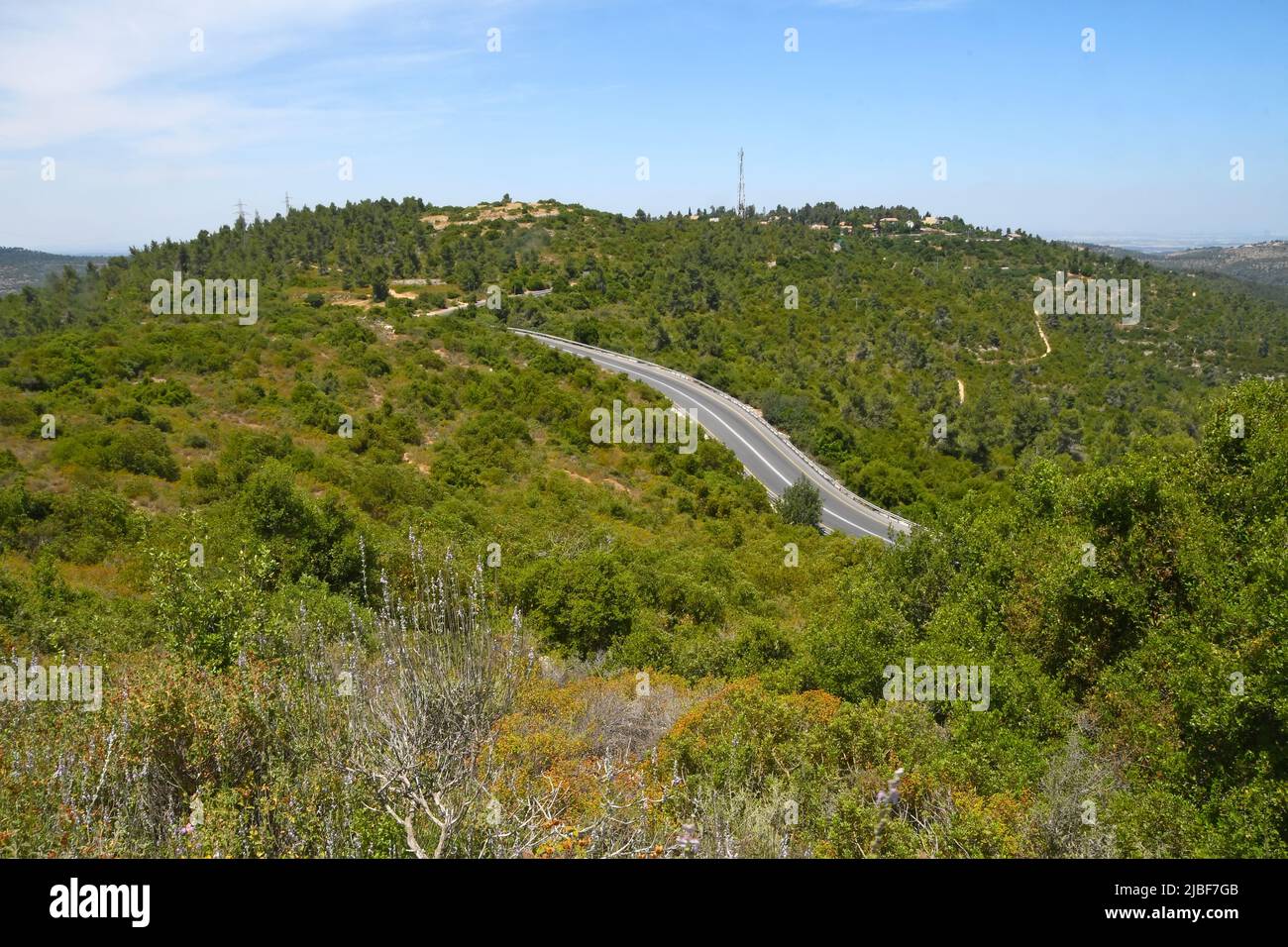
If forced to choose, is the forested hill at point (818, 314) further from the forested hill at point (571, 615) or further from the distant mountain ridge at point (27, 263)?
the distant mountain ridge at point (27, 263)

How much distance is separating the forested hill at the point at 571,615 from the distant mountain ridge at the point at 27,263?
3641 centimetres

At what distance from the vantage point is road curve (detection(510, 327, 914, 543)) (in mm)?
37828

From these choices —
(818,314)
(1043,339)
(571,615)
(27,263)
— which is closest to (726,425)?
(571,615)

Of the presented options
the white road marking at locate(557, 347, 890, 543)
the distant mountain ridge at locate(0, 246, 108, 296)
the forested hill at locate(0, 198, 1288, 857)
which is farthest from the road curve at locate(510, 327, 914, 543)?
the distant mountain ridge at locate(0, 246, 108, 296)

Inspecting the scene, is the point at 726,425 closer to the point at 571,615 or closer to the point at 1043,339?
the point at 571,615

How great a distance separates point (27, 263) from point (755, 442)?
10326 cm

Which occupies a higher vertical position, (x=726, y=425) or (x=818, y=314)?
(x=818, y=314)

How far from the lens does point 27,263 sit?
9781 centimetres

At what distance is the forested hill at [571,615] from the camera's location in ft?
19.9

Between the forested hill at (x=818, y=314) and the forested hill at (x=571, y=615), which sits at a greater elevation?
the forested hill at (x=818, y=314)

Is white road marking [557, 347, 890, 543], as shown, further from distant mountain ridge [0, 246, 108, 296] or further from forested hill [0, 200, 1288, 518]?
distant mountain ridge [0, 246, 108, 296]

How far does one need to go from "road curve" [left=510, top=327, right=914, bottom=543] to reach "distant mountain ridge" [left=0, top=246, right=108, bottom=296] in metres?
56.6

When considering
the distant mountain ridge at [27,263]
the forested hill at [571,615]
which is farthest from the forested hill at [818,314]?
the distant mountain ridge at [27,263]
